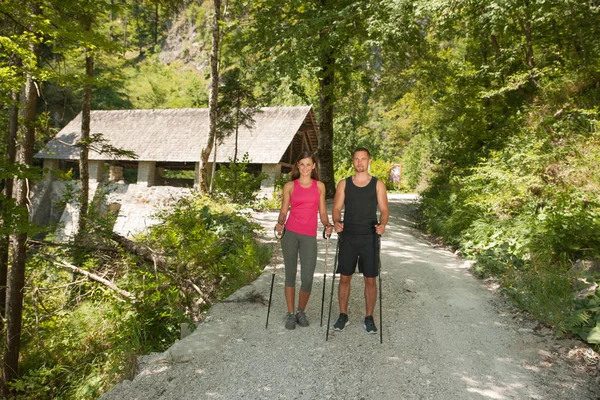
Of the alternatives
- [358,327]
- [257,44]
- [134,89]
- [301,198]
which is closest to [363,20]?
[257,44]

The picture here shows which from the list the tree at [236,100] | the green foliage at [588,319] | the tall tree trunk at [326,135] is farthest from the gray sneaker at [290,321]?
the tall tree trunk at [326,135]

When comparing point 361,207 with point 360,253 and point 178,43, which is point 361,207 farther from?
point 178,43

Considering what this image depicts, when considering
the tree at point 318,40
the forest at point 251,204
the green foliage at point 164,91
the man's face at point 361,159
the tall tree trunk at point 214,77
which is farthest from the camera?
the green foliage at point 164,91

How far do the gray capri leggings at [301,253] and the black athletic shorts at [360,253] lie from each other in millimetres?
284

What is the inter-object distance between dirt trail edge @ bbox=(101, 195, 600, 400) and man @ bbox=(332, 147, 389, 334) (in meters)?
0.48

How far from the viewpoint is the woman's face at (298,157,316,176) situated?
3.61 meters

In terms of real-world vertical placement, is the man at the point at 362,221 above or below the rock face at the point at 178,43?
below

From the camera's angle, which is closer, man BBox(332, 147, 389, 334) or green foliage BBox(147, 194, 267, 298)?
man BBox(332, 147, 389, 334)

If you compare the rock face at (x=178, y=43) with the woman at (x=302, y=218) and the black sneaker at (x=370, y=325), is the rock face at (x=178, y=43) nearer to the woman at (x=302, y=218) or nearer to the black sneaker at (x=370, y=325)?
the woman at (x=302, y=218)

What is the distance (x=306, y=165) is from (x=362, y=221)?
30.4 inches

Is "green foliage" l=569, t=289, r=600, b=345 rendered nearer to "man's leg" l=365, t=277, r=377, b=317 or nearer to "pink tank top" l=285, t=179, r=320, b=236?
"man's leg" l=365, t=277, r=377, b=317

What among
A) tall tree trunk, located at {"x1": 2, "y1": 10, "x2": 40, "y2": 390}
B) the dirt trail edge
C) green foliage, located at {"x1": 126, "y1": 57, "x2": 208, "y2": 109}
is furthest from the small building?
green foliage, located at {"x1": 126, "y1": 57, "x2": 208, "y2": 109}

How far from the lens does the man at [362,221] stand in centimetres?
355

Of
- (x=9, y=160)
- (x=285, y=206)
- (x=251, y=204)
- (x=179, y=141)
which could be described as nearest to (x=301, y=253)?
(x=285, y=206)
